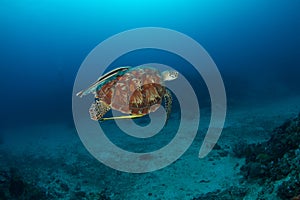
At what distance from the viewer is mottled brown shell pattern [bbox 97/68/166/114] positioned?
4504mm

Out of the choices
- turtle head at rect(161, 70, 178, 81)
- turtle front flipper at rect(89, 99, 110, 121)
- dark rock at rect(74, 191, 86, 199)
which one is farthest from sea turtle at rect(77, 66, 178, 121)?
dark rock at rect(74, 191, 86, 199)

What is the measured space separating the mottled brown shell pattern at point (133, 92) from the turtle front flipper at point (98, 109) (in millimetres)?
91

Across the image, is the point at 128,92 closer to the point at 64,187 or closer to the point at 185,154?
the point at 64,187

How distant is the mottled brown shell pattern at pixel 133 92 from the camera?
14.8 feet

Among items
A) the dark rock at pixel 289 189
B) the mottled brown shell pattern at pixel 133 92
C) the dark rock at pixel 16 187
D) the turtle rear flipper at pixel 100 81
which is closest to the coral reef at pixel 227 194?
the dark rock at pixel 289 189

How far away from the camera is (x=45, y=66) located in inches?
3167

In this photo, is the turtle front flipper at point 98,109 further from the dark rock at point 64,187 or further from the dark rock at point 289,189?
the dark rock at point 64,187

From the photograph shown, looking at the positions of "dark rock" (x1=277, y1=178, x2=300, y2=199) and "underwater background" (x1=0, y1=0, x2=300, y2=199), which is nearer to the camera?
"dark rock" (x1=277, y1=178, x2=300, y2=199)

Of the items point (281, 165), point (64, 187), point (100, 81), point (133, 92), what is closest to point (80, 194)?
point (64, 187)

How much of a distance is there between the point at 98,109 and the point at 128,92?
0.67 meters

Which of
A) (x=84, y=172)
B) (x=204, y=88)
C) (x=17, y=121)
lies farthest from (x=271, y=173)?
(x=17, y=121)

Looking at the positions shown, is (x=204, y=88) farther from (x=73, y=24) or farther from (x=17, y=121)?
(x=73, y=24)

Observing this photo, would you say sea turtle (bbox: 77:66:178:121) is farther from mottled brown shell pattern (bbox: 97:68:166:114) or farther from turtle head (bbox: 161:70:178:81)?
turtle head (bbox: 161:70:178:81)

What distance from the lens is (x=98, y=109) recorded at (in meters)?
4.49
